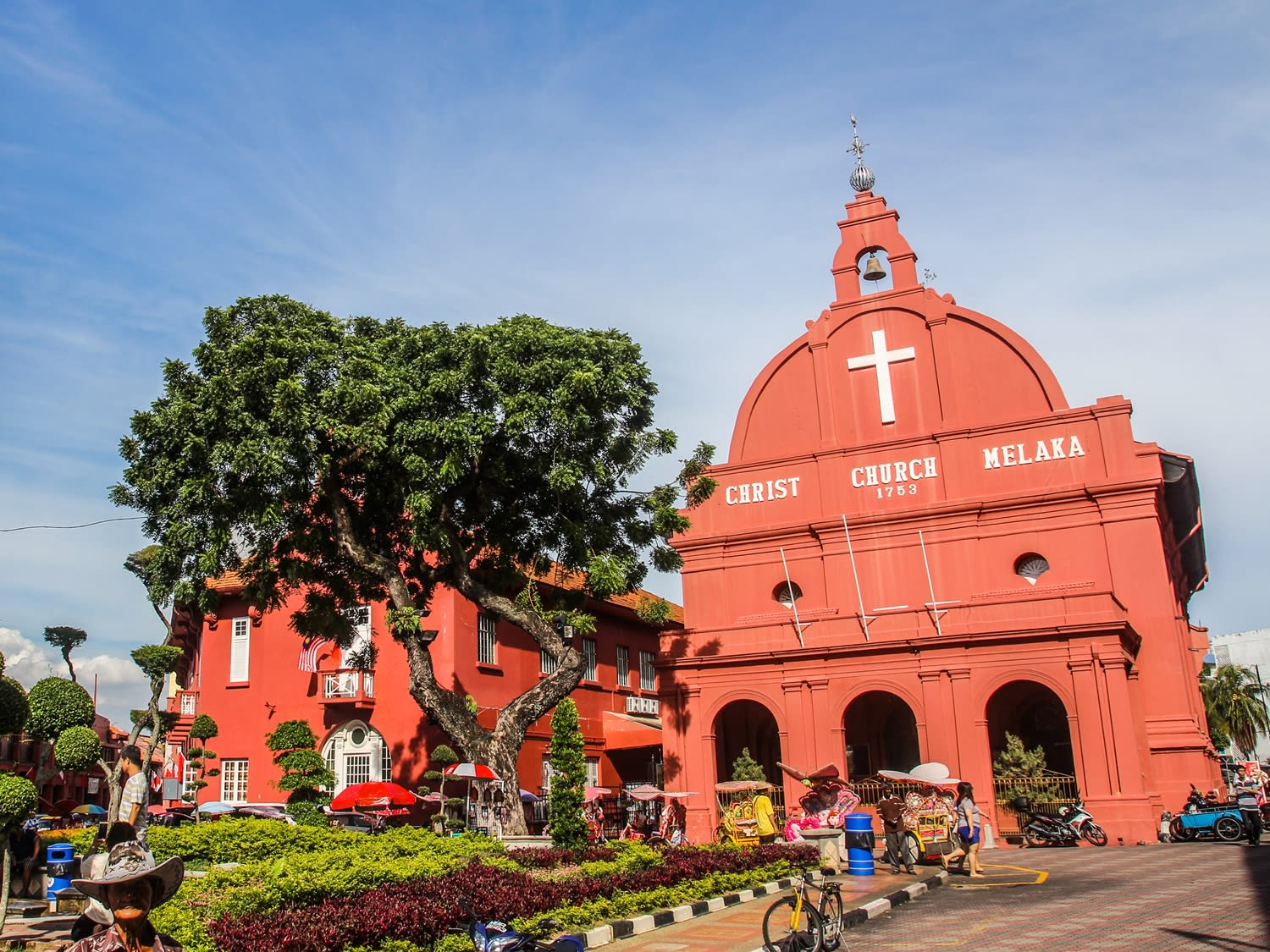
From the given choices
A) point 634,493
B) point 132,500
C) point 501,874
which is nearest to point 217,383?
point 132,500

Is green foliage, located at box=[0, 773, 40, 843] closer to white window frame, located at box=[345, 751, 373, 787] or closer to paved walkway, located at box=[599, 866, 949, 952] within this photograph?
paved walkway, located at box=[599, 866, 949, 952]

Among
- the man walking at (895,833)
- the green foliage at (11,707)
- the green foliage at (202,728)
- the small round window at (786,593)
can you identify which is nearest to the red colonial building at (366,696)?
the green foliage at (202,728)

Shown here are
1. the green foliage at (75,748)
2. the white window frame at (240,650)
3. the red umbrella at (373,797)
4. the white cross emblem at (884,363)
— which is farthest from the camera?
the white window frame at (240,650)

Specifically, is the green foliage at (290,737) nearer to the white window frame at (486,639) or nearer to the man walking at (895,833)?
the white window frame at (486,639)

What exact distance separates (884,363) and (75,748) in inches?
805

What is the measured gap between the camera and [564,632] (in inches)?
780

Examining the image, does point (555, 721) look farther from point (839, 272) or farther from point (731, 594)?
point (839, 272)

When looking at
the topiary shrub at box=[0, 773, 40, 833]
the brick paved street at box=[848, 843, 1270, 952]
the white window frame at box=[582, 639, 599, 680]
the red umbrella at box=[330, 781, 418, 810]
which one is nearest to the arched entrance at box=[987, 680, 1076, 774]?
the brick paved street at box=[848, 843, 1270, 952]

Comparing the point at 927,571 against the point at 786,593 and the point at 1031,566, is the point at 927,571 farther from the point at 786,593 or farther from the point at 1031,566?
the point at 786,593

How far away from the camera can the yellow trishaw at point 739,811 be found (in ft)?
61.7

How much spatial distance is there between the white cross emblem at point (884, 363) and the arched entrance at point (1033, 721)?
24.0 ft

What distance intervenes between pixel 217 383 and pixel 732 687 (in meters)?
13.3

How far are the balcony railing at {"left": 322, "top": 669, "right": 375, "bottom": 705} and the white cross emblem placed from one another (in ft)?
47.4

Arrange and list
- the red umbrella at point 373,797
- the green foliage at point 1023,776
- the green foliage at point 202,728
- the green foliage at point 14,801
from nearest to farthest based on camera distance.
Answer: the green foliage at point 14,801
the green foliage at point 1023,776
the red umbrella at point 373,797
the green foliage at point 202,728
